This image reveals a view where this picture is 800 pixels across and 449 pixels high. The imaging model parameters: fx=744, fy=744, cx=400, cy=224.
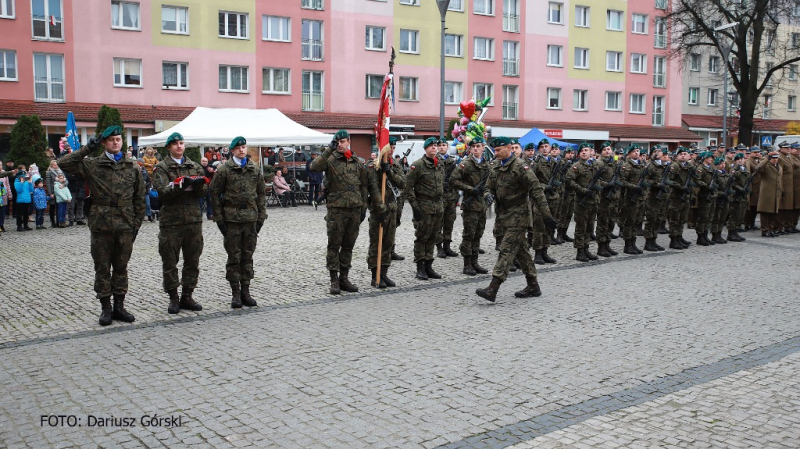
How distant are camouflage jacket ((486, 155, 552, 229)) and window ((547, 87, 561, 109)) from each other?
38.0 m

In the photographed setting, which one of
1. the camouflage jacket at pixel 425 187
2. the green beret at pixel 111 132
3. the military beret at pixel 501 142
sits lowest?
the camouflage jacket at pixel 425 187

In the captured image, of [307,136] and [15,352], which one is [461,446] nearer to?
[15,352]

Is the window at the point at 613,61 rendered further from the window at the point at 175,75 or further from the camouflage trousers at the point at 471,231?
the camouflage trousers at the point at 471,231

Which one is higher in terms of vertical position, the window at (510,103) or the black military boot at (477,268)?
the window at (510,103)

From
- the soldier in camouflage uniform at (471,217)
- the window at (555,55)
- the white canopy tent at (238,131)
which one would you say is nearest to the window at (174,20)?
the white canopy tent at (238,131)

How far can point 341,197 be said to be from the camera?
31.8 feet

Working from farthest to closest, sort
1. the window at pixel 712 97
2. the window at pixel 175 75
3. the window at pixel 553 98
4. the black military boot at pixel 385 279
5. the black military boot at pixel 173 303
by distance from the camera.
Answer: the window at pixel 712 97 < the window at pixel 553 98 < the window at pixel 175 75 < the black military boot at pixel 385 279 < the black military boot at pixel 173 303

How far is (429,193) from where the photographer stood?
36.5 ft

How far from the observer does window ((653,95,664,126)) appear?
51062 mm

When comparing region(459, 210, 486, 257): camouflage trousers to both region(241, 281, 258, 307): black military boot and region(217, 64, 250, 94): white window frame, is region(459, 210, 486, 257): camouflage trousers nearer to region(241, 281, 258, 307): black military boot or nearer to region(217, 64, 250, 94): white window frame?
region(241, 281, 258, 307): black military boot

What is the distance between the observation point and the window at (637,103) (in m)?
50.1

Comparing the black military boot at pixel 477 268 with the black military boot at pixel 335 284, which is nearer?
the black military boot at pixel 335 284

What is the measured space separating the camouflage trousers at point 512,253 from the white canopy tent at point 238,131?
14981 mm

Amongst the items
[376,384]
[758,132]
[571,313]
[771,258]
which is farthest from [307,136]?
[758,132]
